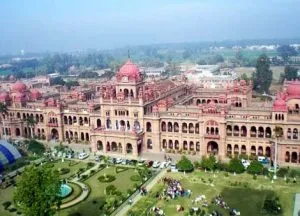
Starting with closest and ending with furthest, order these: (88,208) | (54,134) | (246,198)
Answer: (88,208)
(246,198)
(54,134)

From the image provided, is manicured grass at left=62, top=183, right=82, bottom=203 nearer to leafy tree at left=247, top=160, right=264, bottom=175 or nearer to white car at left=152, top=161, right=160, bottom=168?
white car at left=152, top=161, right=160, bottom=168

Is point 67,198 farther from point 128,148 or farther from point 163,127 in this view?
point 163,127

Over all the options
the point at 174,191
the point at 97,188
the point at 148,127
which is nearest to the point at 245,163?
the point at 174,191

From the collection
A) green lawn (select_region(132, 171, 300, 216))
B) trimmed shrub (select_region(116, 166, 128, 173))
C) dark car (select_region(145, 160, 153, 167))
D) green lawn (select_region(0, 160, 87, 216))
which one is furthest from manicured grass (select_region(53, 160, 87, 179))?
green lawn (select_region(132, 171, 300, 216))

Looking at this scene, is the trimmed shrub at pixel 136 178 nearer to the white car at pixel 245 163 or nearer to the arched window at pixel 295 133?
the white car at pixel 245 163

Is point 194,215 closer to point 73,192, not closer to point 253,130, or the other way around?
point 73,192
